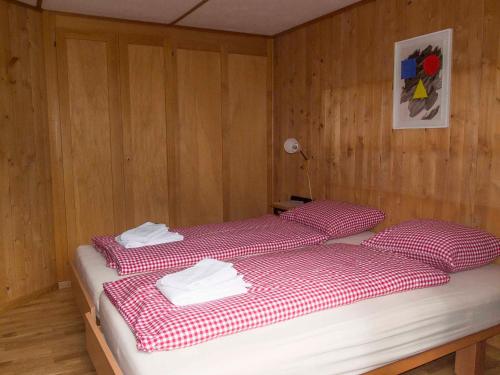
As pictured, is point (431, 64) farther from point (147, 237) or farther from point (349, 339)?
point (147, 237)

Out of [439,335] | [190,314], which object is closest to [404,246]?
[439,335]

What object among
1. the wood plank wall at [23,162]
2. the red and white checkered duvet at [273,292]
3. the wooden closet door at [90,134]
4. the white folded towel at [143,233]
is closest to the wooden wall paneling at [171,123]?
the wooden closet door at [90,134]

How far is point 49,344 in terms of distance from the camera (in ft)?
9.16

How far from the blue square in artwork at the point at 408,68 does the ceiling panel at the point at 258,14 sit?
69 centimetres

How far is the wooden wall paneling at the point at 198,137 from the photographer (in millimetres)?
4262

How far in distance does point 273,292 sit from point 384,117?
6.23 ft

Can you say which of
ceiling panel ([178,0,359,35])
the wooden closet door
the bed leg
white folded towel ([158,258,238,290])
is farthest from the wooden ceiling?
the bed leg

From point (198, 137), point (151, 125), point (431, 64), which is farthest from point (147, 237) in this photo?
point (431, 64)

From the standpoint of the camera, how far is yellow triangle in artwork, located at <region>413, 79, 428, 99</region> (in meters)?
2.97

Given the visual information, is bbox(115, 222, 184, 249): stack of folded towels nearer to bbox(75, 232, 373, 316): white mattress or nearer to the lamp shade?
bbox(75, 232, 373, 316): white mattress

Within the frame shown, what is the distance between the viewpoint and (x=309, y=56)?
4.05 meters

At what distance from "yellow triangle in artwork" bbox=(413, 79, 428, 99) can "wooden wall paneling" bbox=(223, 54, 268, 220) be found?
1.89 m

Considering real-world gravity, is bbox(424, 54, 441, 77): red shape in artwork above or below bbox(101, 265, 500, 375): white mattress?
above

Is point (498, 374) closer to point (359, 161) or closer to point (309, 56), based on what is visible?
point (359, 161)
